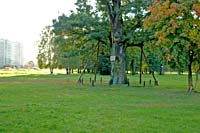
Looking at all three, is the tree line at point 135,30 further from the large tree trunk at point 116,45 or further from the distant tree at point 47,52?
the distant tree at point 47,52

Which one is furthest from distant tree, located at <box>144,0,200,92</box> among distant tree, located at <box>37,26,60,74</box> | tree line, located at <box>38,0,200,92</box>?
distant tree, located at <box>37,26,60,74</box>

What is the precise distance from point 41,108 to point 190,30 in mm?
11348

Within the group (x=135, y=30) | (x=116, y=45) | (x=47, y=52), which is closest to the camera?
(x=135, y=30)

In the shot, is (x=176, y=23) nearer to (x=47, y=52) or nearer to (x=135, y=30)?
(x=135, y=30)

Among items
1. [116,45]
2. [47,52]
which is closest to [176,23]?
[116,45]

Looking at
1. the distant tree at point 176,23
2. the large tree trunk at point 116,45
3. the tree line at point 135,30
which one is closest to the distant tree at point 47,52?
the tree line at point 135,30

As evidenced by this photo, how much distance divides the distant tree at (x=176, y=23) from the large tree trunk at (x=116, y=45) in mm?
10724

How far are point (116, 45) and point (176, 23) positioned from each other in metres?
13.5

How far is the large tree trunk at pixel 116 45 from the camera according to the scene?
3388 centimetres

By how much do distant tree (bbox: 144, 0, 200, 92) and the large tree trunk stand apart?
10724 mm

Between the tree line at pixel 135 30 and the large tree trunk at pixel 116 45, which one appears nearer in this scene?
the tree line at pixel 135 30

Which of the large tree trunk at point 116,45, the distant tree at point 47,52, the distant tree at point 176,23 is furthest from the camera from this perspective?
the distant tree at point 47,52

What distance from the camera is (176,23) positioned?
20.9 meters

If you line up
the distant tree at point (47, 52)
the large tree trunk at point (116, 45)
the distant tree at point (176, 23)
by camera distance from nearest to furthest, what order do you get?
the distant tree at point (176, 23) < the large tree trunk at point (116, 45) < the distant tree at point (47, 52)
